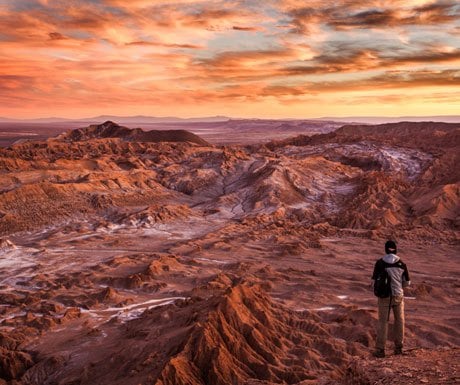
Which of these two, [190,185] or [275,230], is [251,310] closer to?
[275,230]

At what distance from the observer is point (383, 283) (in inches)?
328

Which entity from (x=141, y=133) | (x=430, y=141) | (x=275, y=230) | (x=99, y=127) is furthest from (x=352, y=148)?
(x=99, y=127)

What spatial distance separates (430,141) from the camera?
199ft

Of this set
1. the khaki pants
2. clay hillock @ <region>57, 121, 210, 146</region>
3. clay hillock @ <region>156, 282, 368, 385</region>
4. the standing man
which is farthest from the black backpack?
clay hillock @ <region>57, 121, 210, 146</region>

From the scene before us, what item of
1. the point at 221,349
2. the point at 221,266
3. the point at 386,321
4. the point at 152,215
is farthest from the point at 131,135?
the point at 386,321

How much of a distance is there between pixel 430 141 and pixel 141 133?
41971 mm

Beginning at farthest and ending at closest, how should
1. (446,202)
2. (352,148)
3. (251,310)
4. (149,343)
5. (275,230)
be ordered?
(352,148)
(446,202)
(275,230)
(251,310)
(149,343)

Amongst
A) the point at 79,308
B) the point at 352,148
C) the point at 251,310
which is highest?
the point at 352,148

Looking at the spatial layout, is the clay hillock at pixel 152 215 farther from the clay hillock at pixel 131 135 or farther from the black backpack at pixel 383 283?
the clay hillock at pixel 131 135

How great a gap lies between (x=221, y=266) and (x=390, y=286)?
14.4 metres

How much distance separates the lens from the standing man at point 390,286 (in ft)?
27.1

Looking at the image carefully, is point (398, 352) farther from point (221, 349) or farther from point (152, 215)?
point (152, 215)

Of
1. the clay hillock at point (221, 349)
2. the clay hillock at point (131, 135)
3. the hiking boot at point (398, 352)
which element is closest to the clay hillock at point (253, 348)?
the clay hillock at point (221, 349)

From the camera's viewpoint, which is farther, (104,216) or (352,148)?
(352,148)
